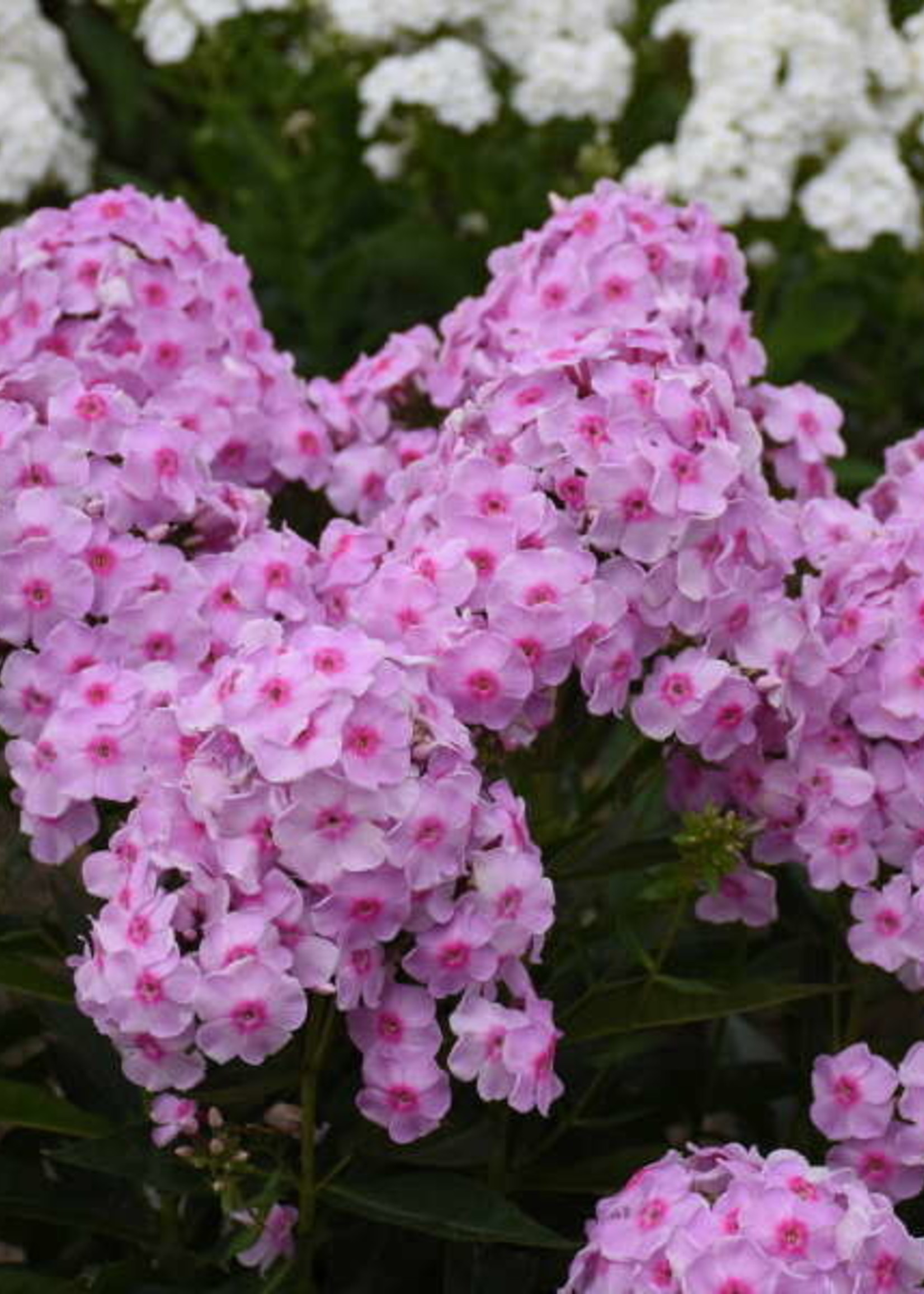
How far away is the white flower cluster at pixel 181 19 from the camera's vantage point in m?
4.32

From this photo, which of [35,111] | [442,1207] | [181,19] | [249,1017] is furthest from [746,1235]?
[181,19]

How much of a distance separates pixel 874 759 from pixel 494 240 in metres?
2.26

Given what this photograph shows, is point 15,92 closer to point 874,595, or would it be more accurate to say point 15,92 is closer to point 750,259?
point 750,259

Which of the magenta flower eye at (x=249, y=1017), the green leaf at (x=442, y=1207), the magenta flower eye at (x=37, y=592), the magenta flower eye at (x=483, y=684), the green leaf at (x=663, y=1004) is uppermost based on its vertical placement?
the magenta flower eye at (x=37, y=592)

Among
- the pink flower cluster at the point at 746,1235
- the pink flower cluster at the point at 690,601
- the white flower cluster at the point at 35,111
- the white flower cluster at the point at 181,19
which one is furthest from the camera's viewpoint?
the white flower cluster at the point at 181,19

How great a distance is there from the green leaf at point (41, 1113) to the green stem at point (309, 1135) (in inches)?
8.1

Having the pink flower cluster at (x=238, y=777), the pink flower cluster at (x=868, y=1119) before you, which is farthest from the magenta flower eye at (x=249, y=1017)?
the pink flower cluster at (x=868, y=1119)

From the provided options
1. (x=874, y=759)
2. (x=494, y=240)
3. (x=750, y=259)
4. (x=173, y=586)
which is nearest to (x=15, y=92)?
(x=494, y=240)

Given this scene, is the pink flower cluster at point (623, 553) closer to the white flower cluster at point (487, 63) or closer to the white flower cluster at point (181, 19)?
the white flower cluster at point (487, 63)

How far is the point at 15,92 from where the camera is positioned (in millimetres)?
4281

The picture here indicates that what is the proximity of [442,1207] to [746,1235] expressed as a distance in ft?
1.13

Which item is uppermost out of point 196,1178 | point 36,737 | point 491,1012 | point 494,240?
point 36,737

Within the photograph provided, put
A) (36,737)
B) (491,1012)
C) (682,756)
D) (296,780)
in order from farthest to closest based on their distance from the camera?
1. (682,756)
2. (36,737)
3. (491,1012)
4. (296,780)

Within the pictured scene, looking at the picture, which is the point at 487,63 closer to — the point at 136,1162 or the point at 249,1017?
the point at 136,1162
